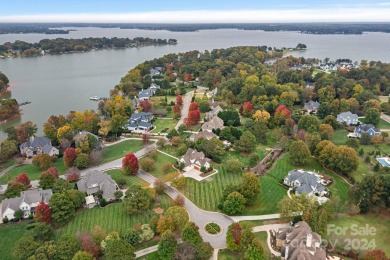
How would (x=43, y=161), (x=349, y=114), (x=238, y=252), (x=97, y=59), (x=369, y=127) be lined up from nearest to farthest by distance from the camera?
(x=238, y=252)
(x=43, y=161)
(x=369, y=127)
(x=349, y=114)
(x=97, y=59)

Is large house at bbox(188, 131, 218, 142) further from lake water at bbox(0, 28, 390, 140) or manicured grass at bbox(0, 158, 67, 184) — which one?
lake water at bbox(0, 28, 390, 140)

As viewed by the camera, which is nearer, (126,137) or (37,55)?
(126,137)

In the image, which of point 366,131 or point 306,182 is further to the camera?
point 366,131

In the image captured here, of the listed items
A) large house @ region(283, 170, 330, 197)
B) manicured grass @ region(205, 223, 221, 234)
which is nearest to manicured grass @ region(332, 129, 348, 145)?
large house @ region(283, 170, 330, 197)

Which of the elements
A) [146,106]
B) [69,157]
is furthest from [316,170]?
[146,106]

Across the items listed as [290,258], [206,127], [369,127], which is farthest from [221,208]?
[369,127]

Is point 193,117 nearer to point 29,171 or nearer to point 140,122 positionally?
point 140,122

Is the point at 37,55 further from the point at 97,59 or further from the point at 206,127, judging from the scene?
the point at 206,127
